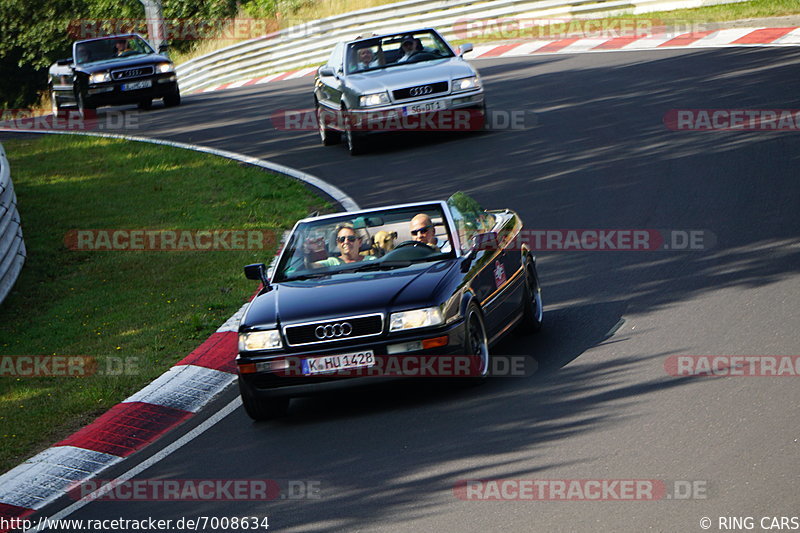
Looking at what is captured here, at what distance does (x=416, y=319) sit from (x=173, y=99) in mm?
20876

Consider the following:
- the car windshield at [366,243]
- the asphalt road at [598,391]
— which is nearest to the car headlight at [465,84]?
the asphalt road at [598,391]

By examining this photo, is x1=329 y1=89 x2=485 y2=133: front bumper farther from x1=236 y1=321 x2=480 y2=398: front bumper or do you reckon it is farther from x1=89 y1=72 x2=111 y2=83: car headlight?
x1=89 y1=72 x2=111 y2=83: car headlight

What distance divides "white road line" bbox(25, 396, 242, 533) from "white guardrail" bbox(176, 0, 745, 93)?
67.6 ft

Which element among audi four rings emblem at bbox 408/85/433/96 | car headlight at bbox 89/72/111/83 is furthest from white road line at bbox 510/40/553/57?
audi four rings emblem at bbox 408/85/433/96

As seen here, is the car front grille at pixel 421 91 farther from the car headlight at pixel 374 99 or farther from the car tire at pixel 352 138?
the car tire at pixel 352 138

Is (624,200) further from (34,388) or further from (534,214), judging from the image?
(34,388)

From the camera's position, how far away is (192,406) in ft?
29.5

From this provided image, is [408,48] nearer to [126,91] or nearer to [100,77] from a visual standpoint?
[126,91]

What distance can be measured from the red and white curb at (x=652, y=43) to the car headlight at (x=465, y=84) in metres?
6.74

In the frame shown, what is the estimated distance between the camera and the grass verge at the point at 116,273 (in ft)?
32.1

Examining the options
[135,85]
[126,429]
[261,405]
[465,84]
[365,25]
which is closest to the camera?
A: [261,405]

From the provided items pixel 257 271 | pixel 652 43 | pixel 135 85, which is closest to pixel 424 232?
pixel 257 271

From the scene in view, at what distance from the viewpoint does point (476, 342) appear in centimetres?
835

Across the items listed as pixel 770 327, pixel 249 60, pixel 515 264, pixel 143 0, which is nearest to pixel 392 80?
pixel 515 264
